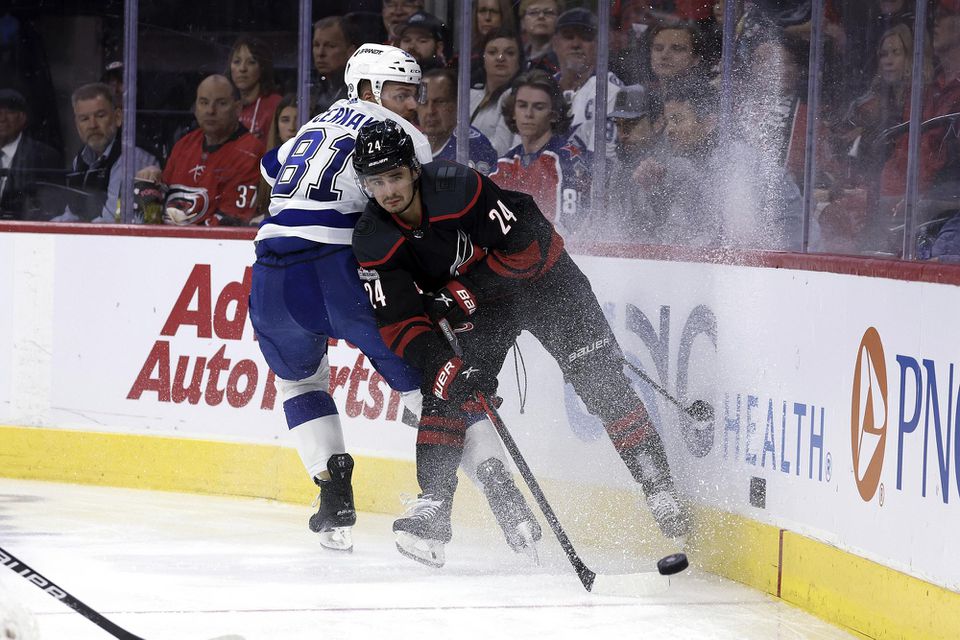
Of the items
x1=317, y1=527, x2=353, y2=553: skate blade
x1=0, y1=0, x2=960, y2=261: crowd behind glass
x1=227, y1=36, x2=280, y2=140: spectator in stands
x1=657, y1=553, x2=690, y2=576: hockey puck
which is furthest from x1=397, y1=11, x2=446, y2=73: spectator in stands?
x1=657, y1=553, x2=690, y2=576: hockey puck

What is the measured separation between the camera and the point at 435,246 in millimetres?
3623

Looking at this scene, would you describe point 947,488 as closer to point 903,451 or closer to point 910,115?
point 903,451

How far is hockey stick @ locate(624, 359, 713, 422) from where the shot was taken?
12.4ft

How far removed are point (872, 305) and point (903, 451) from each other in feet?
1.17

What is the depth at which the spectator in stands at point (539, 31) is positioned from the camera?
488 cm

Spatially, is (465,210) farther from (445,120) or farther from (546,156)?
(445,120)

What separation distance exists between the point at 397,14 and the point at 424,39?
0.15 m

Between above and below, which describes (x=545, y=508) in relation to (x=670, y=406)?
below

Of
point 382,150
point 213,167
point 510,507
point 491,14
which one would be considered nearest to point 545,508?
point 510,507

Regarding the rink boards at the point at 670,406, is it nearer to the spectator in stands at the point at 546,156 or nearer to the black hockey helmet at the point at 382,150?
the spectator in stands at the point at 546,156

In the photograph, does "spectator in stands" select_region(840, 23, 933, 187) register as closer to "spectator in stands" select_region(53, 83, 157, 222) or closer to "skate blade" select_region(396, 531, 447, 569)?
"skate blade" select_region(396, 531, 447, 569)

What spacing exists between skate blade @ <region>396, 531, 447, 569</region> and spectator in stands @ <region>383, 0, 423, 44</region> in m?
2.15

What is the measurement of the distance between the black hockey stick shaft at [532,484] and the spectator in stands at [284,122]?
1725 millimetres

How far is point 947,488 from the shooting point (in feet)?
A: 8.99
